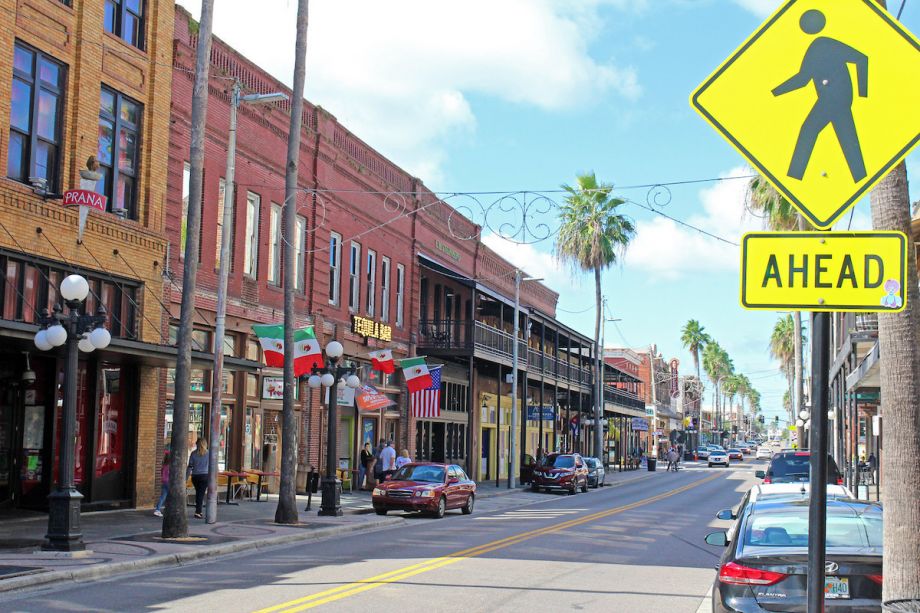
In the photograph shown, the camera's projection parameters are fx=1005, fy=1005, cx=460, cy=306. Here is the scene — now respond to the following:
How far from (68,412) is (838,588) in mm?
11277

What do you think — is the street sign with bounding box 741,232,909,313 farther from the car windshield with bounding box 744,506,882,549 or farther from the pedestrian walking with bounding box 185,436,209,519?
the pedestrian walking with bounding box 185,436,209,519

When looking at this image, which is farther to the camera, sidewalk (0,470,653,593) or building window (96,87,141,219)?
building window (96,87,141,219)

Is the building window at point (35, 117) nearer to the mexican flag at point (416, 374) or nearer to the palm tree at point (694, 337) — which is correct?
the mexican flag at point (416, 374)

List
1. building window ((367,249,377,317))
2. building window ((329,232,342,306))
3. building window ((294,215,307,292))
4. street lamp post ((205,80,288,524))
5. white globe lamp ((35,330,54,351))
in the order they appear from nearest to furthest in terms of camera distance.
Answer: white globe lamp ((35,330,54,351))
street lamp post ((205,80,288,524))
building window ((294,215,307,292))
building window ((329,232,342,306))
building window ((367,249,377,317))

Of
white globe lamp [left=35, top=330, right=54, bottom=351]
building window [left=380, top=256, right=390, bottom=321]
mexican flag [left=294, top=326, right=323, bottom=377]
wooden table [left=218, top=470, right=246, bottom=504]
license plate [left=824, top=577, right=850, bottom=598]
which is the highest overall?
building window [left=380, top=256, right=390, bottom=321]

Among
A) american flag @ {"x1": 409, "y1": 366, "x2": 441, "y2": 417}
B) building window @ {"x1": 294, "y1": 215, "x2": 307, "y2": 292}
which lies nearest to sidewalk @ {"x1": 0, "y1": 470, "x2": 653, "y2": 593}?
building window @ {"x1": 294, "y1": 215, "x2": 307, "y2": 292}

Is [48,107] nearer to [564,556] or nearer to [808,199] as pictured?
[564,556]

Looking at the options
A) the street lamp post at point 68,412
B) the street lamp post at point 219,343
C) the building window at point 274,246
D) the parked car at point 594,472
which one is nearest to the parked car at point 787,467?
the parked car at point 594,472

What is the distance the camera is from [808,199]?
13.3ft

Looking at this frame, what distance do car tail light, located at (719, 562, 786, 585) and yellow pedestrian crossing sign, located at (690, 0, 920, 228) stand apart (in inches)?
173

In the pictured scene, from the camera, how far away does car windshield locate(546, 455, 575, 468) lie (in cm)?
4059

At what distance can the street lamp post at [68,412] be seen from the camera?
14.5 metres

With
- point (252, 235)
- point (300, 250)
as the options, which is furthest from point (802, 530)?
point (300, 250)

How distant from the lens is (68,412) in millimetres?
14852
